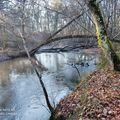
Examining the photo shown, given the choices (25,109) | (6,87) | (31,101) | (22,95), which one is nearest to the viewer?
(25,109)

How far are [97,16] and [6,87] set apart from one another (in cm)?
902

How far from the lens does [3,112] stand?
37.0 feet

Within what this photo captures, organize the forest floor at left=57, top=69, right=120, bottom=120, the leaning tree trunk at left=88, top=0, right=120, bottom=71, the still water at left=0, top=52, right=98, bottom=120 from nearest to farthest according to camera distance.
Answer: the forest floor at left=57, top=69, right=120, bottom=120 < the leaning tree trunk at left=88, top=0, right=120, bottom=71 < the still water at left=0, top=52, right=98, bottom=120

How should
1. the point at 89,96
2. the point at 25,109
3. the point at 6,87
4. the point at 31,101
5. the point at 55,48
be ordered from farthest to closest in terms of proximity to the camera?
the point at 55,48
the point at 6,87
the point at 31,101
the point at 25,109
the point at 89,96

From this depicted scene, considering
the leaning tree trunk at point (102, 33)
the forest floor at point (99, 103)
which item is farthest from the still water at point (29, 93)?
the leaning tree trunk at point (102, 33)

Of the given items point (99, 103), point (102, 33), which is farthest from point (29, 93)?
point (99, 103)

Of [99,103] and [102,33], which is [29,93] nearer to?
[102,33]

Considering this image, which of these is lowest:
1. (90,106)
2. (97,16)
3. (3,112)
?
(3,112)

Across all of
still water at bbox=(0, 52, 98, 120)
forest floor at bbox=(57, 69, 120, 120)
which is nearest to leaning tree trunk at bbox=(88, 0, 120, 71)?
forest floor at bbox=(57, 69, 120, 120)

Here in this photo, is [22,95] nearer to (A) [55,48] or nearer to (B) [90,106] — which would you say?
(B) [90,106]

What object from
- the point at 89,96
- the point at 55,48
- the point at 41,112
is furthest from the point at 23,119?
the point at 55,48

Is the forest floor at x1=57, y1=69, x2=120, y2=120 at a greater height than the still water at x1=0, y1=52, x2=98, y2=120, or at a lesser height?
greater

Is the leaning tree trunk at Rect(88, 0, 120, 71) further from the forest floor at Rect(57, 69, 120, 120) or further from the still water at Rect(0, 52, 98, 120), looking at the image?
the still water at Rect(0, 52, 98, 120)

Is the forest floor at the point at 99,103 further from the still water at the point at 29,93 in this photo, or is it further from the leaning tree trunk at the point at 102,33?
the still water at the point at 29,93
